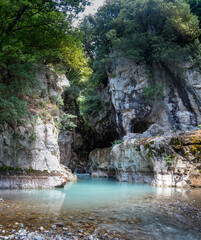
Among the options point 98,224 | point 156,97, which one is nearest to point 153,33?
point 156,97

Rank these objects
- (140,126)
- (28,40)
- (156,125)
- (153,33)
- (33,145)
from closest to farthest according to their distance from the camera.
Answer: (28,40), (33,145), (156,125), (153,33), (140,126)

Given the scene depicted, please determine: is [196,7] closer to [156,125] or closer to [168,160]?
[156,125]

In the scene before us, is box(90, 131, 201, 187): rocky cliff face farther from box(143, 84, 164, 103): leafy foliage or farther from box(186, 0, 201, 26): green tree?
box(186, 0, 201, 26): green tree

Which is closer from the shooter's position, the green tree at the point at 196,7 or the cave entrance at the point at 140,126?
the cave entrance at the point at 140,126

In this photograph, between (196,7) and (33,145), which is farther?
(196,7)

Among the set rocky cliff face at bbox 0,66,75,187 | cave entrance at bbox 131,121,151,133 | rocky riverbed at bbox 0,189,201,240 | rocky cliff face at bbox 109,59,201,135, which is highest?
rocky cliff face at bbox 109,59,201,135

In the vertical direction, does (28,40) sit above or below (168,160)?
above

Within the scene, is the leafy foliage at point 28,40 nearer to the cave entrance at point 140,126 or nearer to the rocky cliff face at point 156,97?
the rocky cliff face at point 156,97

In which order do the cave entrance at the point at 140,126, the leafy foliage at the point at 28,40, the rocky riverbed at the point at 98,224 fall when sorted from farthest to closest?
the cave entrance at the point at 140,126, the leafy foliage at the point at 28,40, the rocky riverbed at the point at 98,224

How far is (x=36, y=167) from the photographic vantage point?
10805 mm

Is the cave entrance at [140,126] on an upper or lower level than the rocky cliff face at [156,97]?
lower

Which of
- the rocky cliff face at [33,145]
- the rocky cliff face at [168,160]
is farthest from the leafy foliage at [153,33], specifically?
the rocky cliff face at [33,145]

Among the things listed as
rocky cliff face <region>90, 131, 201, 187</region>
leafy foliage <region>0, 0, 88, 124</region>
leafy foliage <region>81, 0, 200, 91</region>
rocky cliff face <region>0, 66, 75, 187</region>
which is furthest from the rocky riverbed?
leafy foliage <region>81, 0, 200, 91</region>

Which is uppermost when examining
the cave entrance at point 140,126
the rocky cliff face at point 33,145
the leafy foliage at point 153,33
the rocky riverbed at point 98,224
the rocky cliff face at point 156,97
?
the leafy foliage at point 153,33
